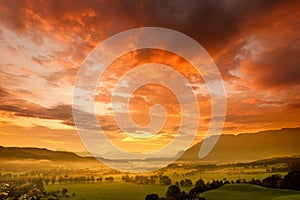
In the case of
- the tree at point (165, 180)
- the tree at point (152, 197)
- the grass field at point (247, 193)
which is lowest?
the tree at point (152, 197)

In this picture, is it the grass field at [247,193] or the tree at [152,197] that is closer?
the grass field at [247,193]

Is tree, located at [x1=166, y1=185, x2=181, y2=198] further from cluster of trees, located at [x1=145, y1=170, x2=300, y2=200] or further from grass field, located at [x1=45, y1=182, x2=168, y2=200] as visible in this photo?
grass field, located at [x1=45, y1=182, x2=168, y2=200]

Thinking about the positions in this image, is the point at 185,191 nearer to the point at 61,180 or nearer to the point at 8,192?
the point at 61,180

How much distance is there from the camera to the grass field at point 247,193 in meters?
22.2

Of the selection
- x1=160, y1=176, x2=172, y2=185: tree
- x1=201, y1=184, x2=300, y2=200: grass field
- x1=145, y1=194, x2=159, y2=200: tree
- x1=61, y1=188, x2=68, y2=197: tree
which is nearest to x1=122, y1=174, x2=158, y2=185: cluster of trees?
x1=160, y1=176, x2=172, y2=185: tree

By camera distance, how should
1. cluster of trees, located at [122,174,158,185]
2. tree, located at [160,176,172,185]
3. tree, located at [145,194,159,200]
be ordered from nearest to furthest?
1. tree, located at [145,194,159,200]
2. tree, located at [160,176,172,185]
3. cluster of trees, located at [122,174,158,185]

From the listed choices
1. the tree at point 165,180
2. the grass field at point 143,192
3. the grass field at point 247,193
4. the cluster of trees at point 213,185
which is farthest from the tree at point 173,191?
the grass field at point 247,193

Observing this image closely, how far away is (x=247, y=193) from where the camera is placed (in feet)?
79.4

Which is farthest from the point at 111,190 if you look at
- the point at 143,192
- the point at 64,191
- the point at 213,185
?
the point at 213,185

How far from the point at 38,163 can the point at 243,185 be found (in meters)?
23.5

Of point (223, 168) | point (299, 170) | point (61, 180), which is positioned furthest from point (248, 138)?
point (61, 180)

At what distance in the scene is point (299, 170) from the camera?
25.3m

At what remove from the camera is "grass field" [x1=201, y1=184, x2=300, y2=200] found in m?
22.2

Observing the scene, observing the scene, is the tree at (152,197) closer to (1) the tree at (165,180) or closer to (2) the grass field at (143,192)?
(2) the grass field at (143,192)
